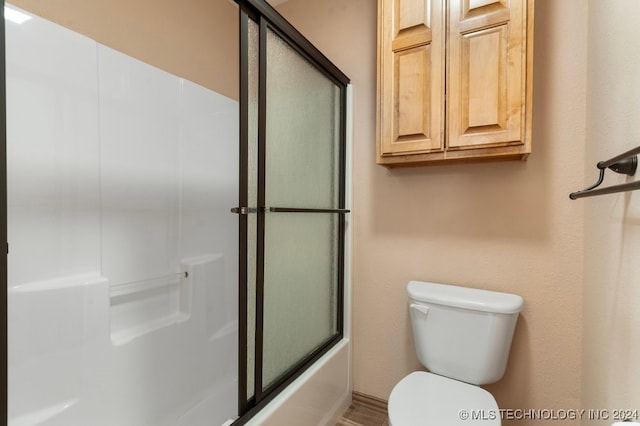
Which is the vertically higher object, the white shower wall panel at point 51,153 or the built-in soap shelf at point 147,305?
the white shower wall panel at point 51,153

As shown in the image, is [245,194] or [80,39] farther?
[80,39]

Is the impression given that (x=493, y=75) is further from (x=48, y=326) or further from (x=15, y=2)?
(x=48, y=326)

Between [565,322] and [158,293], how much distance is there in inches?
78.1

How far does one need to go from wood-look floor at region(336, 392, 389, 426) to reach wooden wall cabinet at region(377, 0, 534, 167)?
138 cm

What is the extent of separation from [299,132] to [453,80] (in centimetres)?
73

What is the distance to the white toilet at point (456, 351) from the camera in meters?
1.12

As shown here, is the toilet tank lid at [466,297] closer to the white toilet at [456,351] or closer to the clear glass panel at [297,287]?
the white toilet at [456,351]

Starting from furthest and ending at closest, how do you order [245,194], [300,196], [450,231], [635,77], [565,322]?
[450,231]
[300,196]
[565,322]
[245,194]
[635,77]

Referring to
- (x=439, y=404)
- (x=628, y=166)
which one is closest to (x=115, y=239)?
(x=439, y=404)

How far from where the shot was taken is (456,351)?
4.35 ft

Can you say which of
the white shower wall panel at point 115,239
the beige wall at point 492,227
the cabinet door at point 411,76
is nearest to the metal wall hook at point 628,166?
the beige wall at point 492,227

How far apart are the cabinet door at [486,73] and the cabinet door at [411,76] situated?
0.06 m

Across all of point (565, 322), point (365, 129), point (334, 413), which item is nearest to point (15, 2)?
point (365, 129)

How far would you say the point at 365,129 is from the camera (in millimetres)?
1744
